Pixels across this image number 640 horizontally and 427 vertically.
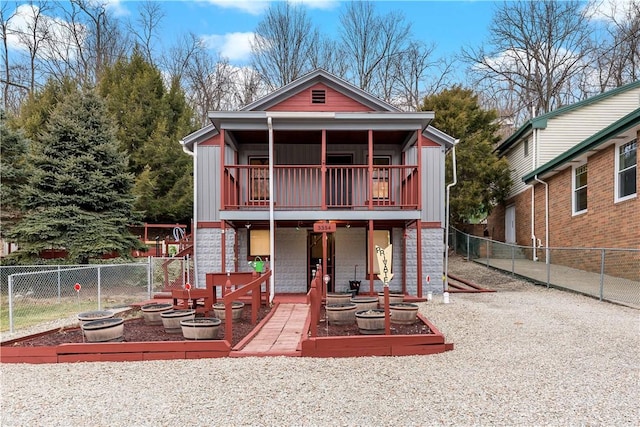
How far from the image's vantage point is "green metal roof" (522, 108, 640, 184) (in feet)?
A: 34.9

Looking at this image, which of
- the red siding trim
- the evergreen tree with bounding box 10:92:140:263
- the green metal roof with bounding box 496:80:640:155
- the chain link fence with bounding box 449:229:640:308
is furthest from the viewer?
the green metal roof with bounding box 496:80:640:155

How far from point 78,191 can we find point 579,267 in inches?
684

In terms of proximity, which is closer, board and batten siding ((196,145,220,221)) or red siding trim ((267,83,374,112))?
board and batten siding ((196,145,220,221))

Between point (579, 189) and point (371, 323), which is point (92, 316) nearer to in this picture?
point (371, 323)

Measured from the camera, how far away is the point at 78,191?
1379cm

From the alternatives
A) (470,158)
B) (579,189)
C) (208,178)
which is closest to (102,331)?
(208,178)

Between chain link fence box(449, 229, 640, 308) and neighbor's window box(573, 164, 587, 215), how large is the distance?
1.86 metres

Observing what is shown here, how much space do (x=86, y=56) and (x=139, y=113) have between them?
10.8 metres

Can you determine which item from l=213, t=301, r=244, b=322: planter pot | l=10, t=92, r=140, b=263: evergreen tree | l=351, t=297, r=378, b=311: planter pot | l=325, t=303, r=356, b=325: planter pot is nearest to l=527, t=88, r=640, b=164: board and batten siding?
l=351, t=297, r=378, b=311: planter pot

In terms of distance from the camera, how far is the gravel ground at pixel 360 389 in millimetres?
3938

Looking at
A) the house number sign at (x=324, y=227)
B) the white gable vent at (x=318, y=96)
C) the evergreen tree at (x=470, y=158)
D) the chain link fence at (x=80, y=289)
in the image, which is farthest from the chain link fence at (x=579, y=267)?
the chain link fence at (x=80, y=289)

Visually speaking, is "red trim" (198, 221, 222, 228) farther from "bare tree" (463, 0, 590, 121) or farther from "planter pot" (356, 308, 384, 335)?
"bare tree" (463, 0, 590, 121)

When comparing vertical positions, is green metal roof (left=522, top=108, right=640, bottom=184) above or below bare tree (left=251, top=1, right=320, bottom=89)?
below

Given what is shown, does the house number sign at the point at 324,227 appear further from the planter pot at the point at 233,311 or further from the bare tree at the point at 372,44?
the bare tree at the point at 372,44
